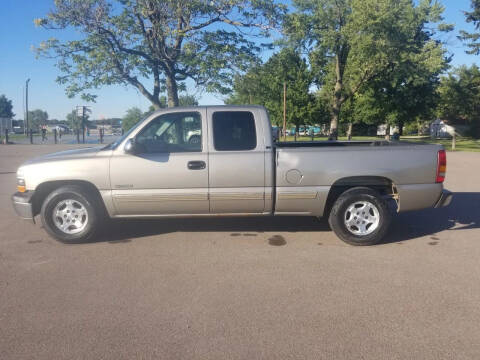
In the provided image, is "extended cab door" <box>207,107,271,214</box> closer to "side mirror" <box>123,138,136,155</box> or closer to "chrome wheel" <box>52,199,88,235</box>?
"side mirror" <box>123,138,136,155</box>

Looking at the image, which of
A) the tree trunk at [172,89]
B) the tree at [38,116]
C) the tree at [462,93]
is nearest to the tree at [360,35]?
the tree trunk at [172,89]

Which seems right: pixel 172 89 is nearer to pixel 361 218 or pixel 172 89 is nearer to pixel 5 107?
pixel 361 218

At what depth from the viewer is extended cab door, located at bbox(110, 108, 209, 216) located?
5.14 metres

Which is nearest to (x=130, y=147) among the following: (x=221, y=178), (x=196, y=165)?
(x=196, y=165)

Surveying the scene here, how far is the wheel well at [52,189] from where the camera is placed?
17.3ft

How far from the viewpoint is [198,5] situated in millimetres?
11680

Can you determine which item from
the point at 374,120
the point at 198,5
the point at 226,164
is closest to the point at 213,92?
the point at 198,5

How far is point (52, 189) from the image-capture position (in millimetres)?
5387

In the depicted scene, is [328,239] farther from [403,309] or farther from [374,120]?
[374,120]

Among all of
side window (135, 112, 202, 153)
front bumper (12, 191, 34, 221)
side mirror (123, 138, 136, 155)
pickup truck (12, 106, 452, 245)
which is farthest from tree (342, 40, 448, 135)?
front bumper (12, 191, 34, 221)

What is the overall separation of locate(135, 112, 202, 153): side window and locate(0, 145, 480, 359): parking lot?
134 cm

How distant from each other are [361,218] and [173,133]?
9.43 ft

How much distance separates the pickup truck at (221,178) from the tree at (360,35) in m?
15.8

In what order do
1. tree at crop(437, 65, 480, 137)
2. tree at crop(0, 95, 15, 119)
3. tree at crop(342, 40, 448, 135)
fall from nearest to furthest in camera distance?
tree at crop(342, 40, 448, 135) < tree at crop(437, 65, 480, 137) < tree at crop(0, 95, 15, 119)
